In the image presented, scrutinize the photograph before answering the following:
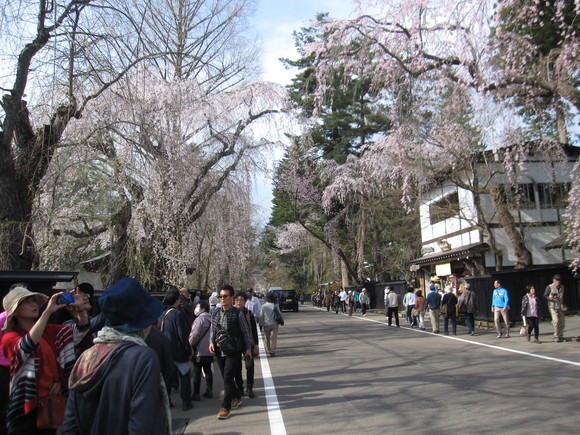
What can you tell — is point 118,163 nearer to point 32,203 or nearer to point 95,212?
point 32,203

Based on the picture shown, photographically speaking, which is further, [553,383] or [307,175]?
[307,175]

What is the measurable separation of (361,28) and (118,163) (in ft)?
25.7

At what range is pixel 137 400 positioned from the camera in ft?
7.55

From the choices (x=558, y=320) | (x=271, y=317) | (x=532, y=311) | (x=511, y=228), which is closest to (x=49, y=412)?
(x=271, y=317)

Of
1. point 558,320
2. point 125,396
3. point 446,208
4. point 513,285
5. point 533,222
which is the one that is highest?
point 446,208

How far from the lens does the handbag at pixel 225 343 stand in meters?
6.81

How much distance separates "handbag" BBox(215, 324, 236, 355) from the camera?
6.81 m


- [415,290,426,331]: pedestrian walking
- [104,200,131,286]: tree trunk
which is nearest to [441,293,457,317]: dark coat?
[415,290,426,331]: pedestrian walking

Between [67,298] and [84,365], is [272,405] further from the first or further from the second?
[84,365]

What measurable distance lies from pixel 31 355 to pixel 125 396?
157 cm

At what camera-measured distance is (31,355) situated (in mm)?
3461

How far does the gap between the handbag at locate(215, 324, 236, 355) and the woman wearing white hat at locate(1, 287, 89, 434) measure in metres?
3.16

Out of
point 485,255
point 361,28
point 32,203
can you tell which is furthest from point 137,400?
point 485,255

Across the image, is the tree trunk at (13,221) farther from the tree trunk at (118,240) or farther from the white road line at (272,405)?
the white road line at (272,405)
